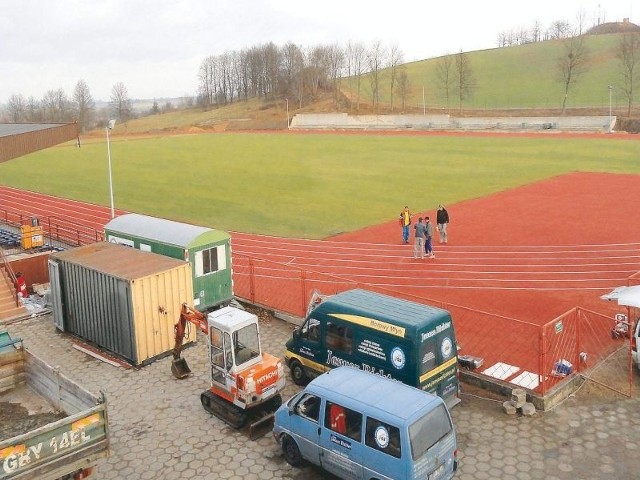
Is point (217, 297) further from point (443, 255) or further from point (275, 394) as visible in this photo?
point (443, 255)

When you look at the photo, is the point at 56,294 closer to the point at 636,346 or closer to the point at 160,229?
the point at 160,229

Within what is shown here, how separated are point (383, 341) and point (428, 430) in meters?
2.82

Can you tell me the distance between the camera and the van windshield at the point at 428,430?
29.5 feet

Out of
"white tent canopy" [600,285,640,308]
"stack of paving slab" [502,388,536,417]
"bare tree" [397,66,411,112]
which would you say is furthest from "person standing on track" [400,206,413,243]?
"bare tree" [397,66,411,112]

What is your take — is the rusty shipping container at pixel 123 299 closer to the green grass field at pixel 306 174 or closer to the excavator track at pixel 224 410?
the excavator track at pixel 224 410

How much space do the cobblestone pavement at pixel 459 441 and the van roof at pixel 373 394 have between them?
1.58 meters

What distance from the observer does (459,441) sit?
1136 centimetres

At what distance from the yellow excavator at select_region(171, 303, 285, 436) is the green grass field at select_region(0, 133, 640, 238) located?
15.9 m

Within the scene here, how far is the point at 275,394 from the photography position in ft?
40.4

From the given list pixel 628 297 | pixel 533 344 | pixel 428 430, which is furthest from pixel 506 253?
pixel 428 430

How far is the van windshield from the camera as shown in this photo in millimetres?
9000

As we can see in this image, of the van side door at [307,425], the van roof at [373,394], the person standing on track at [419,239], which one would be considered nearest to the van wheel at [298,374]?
the van roof at [373,394]

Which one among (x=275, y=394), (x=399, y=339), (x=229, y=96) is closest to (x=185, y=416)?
(x=275, y=394)

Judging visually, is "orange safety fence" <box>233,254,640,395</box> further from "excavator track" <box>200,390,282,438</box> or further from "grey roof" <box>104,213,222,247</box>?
"excavator track" <box>200,390,282,438</box>
